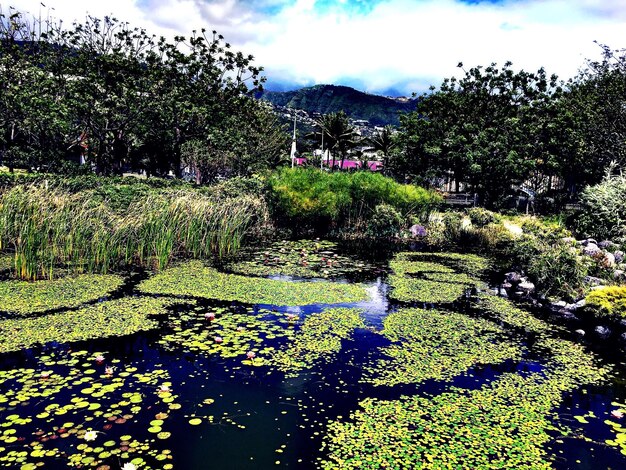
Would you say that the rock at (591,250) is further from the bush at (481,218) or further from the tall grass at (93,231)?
the tall grass at (93,231)

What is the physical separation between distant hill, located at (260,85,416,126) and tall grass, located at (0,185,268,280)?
148 metres

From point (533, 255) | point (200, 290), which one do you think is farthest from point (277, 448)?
point (533, 255)

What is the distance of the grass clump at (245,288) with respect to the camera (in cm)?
852

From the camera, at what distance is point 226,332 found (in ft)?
22.2

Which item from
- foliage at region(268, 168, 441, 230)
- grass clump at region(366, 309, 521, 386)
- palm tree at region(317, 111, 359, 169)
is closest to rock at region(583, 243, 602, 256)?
grass clump at region(366, 309, 521, 386)

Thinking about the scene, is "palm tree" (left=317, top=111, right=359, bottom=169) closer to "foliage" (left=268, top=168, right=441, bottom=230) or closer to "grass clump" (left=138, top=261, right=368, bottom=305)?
"foliage" (left=268, top=168, right=441, bottom=230)

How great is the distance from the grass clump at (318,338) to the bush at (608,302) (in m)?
3.69

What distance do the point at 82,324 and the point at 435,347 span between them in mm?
4738

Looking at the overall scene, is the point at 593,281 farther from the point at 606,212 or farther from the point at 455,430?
the point at 455,430

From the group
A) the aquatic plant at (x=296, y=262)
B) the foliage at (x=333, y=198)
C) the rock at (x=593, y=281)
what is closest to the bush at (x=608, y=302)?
the rock at (x=593, y=281)

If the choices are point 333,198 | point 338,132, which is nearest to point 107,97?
point 333,198

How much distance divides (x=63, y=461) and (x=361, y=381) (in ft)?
9.76

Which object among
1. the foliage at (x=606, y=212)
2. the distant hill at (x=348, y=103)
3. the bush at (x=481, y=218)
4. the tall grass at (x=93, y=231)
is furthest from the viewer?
the distant hill at (x=348, y=103)

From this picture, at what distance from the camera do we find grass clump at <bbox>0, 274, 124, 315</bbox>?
24.2 feet
